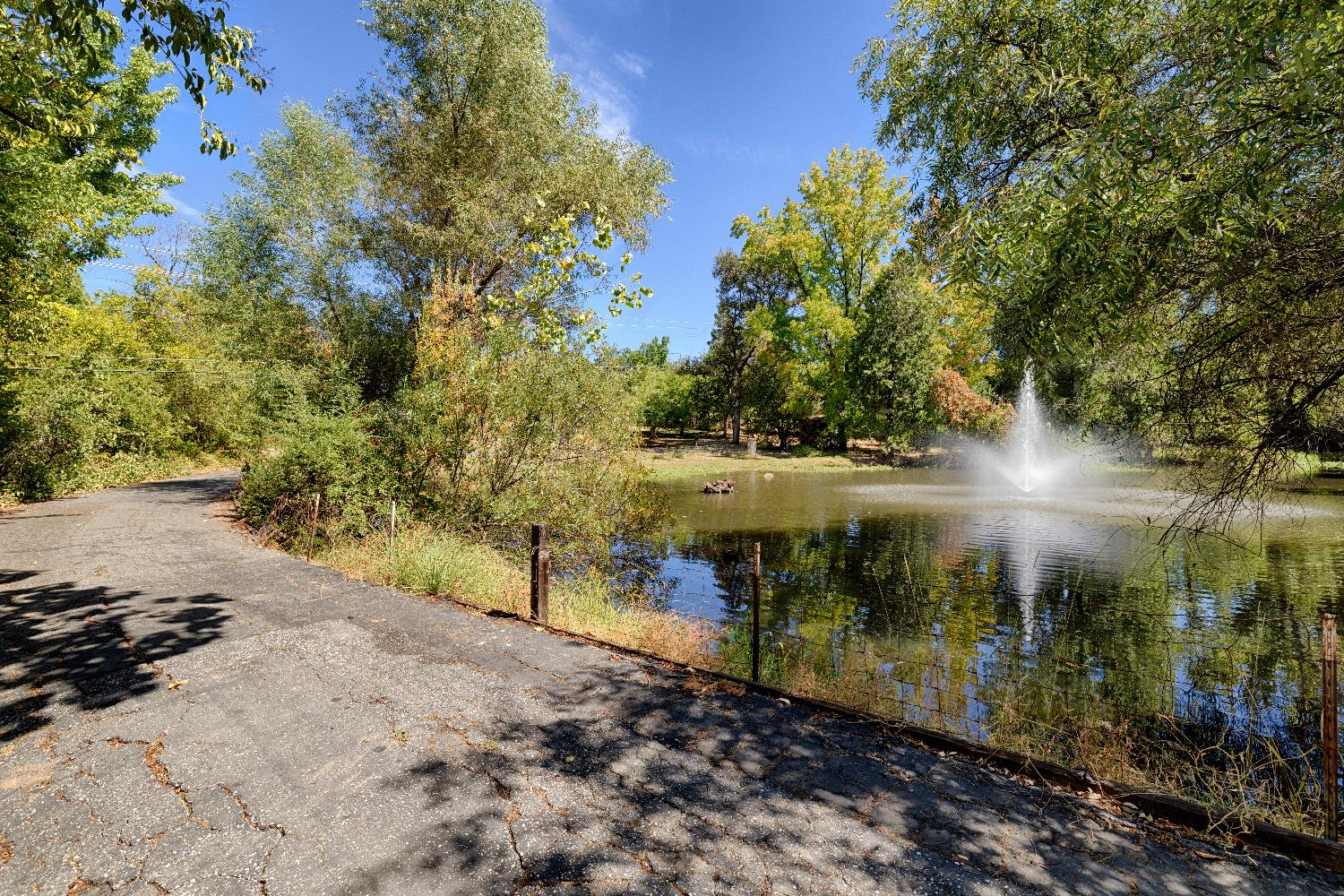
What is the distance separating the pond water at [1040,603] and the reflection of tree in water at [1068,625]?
1.3 inches

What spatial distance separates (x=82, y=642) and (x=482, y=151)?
11.6m

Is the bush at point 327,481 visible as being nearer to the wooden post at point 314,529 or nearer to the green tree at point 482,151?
the wooden post at point 314,529

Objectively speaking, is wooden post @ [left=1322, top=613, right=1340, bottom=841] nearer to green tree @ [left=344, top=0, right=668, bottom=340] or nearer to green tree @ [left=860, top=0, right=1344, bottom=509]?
green tree @ [left=860, top=0, right=1344, bottom=509]

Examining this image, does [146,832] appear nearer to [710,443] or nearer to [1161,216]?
[1161,216]

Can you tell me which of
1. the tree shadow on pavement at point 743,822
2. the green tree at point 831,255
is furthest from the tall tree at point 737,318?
the tree shadow on pavement at point 743,822

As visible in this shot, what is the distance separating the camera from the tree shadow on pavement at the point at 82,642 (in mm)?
3703

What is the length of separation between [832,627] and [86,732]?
7.35m

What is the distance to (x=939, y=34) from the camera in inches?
240

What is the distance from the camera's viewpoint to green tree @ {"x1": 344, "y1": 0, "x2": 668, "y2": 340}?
12180 mm

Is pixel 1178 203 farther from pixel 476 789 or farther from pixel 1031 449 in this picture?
pixel 1031 449

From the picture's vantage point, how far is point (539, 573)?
18.3ft

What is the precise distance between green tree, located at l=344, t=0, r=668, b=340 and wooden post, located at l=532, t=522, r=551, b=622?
23.4 feet

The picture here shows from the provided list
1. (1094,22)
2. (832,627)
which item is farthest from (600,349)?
(1094,22)

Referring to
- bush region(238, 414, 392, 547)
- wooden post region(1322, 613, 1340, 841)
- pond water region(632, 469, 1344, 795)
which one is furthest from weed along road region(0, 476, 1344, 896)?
bush region(238, 414, 392, 547)
